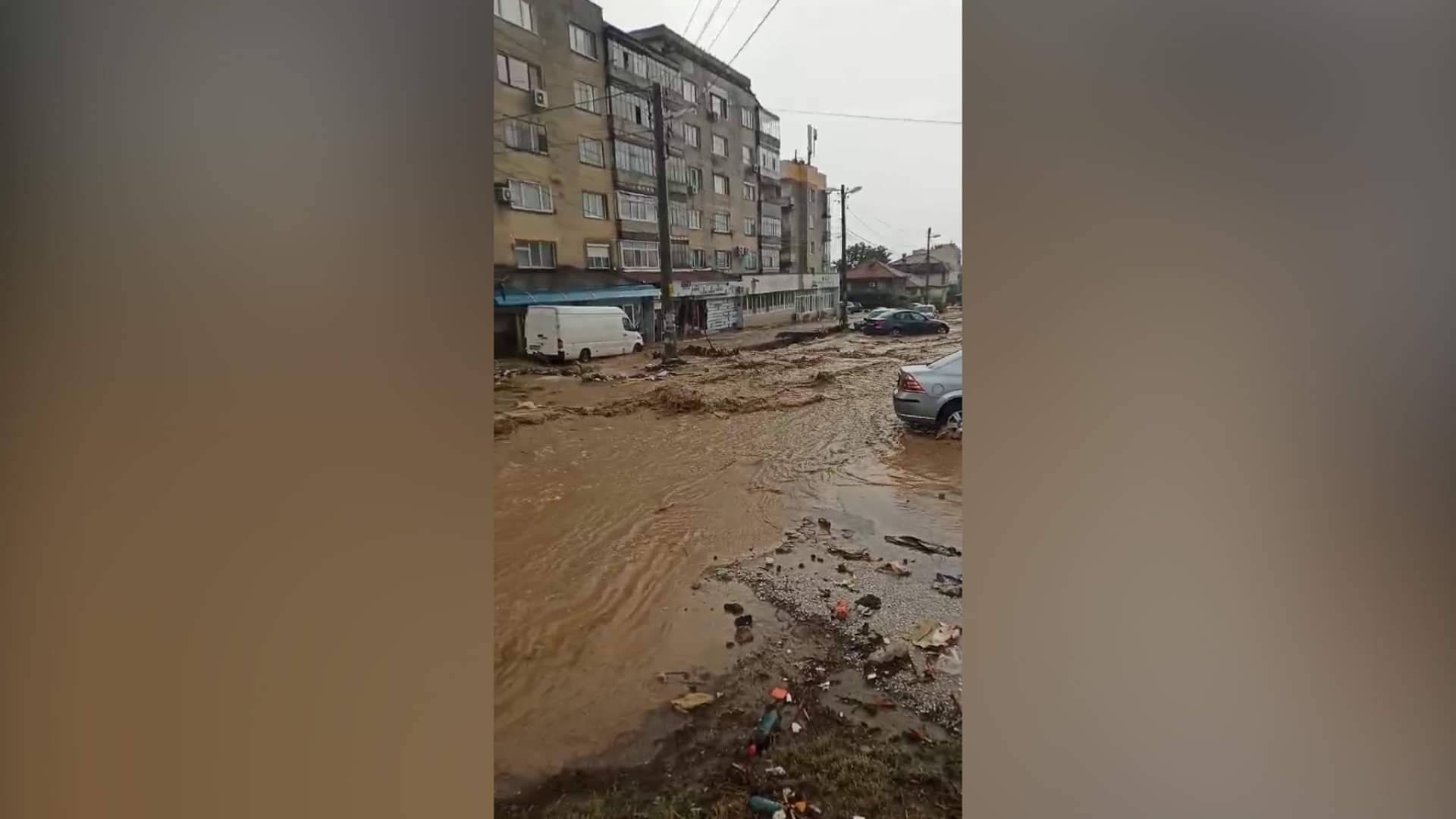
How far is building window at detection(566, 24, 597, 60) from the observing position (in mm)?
1400

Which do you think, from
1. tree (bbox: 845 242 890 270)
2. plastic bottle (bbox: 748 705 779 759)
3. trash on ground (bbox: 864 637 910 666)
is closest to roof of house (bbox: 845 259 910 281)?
tree (bbox: 845 242 890 270)

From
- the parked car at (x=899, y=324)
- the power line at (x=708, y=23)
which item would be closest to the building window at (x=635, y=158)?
the power line at (x=708, y=23)

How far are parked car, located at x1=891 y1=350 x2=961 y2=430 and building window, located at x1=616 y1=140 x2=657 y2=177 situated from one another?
675mm

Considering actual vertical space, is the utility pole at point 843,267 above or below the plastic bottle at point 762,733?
above

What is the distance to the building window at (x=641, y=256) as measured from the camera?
144 centimetres

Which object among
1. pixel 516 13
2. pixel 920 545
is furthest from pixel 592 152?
pixel 920 545

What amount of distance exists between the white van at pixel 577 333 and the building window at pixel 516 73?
17.4 inches

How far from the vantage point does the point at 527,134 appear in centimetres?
139

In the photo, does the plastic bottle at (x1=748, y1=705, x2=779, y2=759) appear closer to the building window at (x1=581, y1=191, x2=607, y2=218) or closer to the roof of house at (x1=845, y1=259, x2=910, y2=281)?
the roof of house at (x1=845, y1=259, x2=910, y2=281)

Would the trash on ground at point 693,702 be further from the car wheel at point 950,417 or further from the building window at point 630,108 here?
the building window at point 630,108
